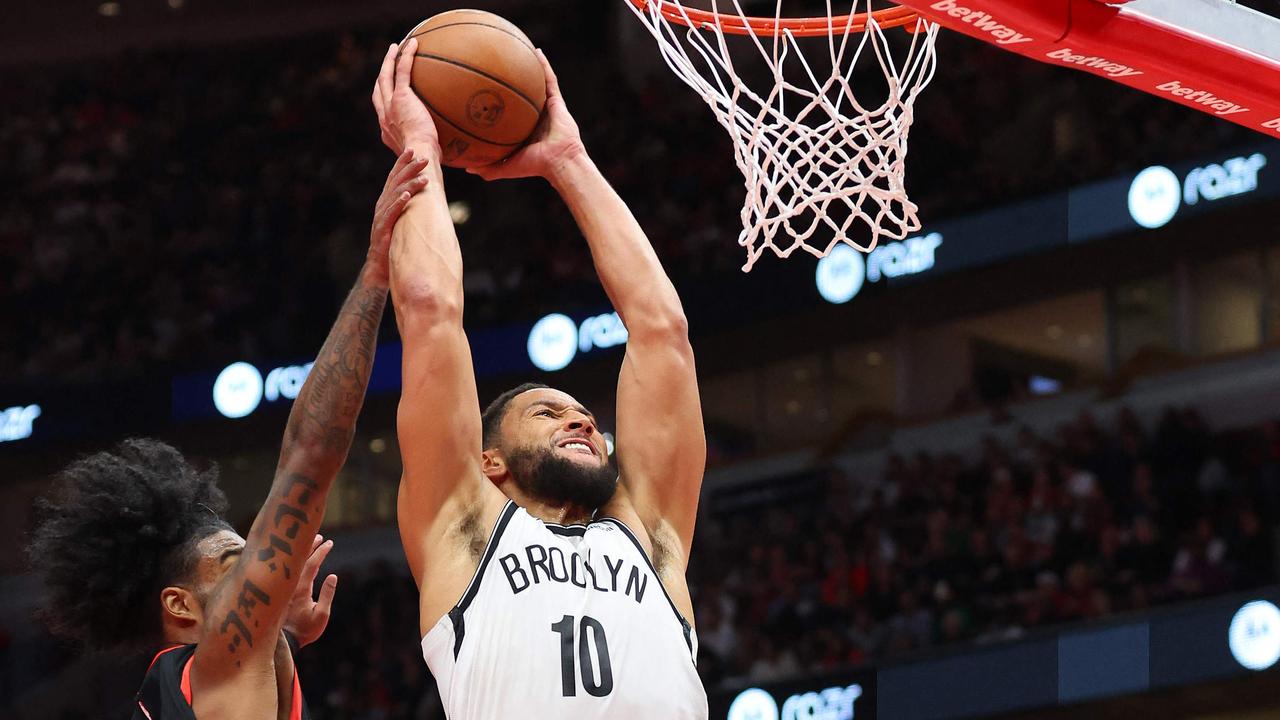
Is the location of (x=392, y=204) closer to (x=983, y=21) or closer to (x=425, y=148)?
(x=425, y=148)

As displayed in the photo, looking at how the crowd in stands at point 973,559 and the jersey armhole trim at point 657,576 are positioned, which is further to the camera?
the crowd in stands at point 973,559

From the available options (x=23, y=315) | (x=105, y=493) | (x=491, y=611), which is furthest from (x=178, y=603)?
(x=23, y=315)

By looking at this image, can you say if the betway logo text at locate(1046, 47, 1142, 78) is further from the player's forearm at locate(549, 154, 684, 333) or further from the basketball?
the basketball

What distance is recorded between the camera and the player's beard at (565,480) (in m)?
3.48

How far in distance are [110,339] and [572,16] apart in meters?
5.88

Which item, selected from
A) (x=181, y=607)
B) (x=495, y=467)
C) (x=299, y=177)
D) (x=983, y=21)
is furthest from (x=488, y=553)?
(x=299, y=177)

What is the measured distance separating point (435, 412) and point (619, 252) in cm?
66

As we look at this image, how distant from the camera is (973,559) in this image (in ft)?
37.4

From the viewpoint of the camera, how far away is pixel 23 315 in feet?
51.4

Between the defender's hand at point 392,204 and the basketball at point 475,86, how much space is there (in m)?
0.16

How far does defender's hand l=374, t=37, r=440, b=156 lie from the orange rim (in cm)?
114

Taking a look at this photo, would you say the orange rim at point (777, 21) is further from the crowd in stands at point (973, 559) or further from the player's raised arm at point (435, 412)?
the crowd in stands at point (973, 559)

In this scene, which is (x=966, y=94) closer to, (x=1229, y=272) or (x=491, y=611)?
(x=1229, y=272)

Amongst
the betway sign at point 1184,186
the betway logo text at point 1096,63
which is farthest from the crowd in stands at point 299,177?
the betway logo text at point 1096,63
